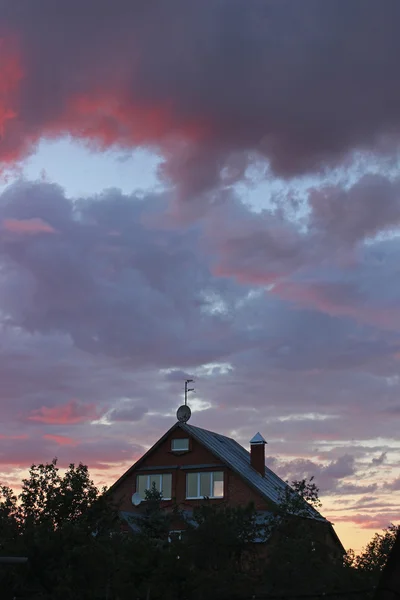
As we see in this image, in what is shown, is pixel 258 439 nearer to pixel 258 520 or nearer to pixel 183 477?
pixel 183 477

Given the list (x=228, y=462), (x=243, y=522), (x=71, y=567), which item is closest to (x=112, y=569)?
(x=71, y=567)

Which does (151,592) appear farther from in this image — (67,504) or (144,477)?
(144,477)

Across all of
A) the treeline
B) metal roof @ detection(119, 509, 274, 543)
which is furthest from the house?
the treeline

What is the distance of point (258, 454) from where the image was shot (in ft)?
206

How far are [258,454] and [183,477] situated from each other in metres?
7.10

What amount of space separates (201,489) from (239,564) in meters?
33.1

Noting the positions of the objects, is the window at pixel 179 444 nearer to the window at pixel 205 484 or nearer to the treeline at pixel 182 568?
the window at pixel 205 484

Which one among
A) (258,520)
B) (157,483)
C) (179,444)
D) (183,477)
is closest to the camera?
(258,520)

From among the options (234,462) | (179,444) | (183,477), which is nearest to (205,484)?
(183,477)

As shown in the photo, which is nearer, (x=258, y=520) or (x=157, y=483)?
(x=258, y=520)

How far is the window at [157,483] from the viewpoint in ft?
192

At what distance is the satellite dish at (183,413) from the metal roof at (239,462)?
2.24 ft

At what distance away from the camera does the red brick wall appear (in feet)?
184

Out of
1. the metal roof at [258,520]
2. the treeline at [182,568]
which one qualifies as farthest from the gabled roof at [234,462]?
the treeline at [182,568]
